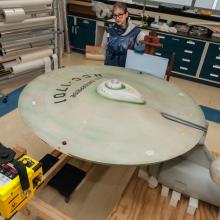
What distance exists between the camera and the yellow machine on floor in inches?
34.1

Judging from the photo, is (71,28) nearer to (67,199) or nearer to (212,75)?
(212,75)

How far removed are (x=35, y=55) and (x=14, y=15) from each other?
2.17 feet

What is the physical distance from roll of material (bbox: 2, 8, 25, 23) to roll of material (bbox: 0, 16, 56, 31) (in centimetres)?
9

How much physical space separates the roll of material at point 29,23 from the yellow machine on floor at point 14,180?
2.28m

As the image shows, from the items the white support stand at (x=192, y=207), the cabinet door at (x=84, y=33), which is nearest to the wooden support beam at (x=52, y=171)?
the white support stand at (x=192, y=207)

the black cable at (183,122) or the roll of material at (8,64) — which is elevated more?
the black cable at (183,122)

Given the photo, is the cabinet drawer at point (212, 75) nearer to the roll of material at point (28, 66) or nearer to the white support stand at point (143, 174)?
the roll of material at point (28, 66)

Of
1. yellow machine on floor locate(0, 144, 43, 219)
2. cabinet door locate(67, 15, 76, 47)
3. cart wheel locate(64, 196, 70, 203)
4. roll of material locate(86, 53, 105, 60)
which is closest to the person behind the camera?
yellow machine on floor locate(0, 144, 43, 219)

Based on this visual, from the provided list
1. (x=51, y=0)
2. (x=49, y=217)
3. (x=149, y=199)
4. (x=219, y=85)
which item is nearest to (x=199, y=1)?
(x=219, y=85)

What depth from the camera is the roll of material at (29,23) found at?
2727 mm

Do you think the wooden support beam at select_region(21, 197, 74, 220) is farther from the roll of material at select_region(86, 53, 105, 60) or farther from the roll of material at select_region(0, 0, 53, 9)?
the roll of material at select_region(86, 53, 105, 60)

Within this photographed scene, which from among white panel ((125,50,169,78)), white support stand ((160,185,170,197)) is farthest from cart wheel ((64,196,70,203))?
white panel ((125,50,169,78))

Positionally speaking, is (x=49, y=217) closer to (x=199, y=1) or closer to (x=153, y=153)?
(x=153, y=153)

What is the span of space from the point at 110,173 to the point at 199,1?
3937 mm
